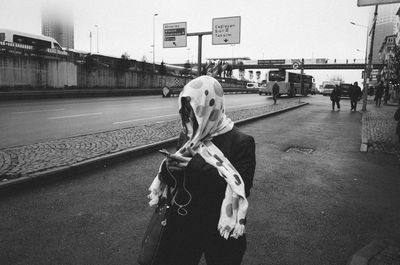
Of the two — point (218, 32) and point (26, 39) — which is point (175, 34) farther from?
point (26, 39)

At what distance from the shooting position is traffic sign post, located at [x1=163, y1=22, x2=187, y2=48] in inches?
440

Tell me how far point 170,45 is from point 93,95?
65.1ft

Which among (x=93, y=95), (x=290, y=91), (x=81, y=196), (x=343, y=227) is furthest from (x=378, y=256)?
(x=290, y=91)

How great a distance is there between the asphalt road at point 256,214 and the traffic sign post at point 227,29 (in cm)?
544

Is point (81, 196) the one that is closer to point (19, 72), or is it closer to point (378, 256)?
point (378, 256)

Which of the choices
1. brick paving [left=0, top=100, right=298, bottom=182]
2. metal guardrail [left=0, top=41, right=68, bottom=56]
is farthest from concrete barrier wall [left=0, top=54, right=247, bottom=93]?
brick paving [left=0, top=100, right=298, bottom=182]

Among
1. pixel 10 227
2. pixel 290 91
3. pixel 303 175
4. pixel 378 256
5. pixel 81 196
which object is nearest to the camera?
pixel 378 256

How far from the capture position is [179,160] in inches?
80.2

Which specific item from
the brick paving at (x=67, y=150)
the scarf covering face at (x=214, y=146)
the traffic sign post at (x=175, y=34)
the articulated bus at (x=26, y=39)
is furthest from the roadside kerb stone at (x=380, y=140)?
the articulated bus at (x=26, y=39)

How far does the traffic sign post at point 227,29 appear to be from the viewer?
11336 millimetres

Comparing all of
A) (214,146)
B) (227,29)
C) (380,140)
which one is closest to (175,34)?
(227,29)

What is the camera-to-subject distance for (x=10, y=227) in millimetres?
3953

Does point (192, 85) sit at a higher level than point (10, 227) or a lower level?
higher

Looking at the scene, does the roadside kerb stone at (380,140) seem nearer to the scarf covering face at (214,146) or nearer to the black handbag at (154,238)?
the scarf covering face at (214,146)
